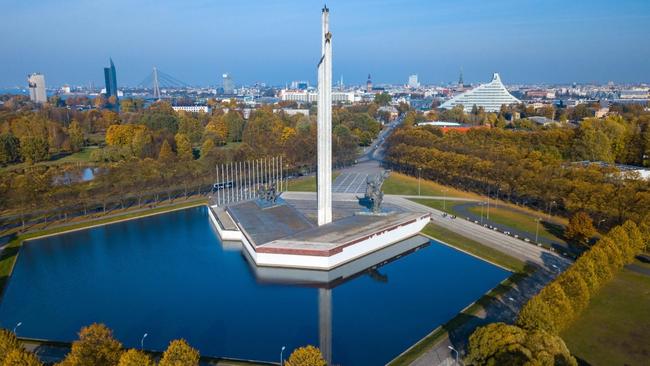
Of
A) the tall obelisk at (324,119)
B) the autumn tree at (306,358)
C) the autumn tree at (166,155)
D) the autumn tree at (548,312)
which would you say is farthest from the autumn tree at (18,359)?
the autumn tree at (166,155)

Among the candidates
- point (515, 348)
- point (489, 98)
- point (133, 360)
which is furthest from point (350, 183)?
point (489, 98)

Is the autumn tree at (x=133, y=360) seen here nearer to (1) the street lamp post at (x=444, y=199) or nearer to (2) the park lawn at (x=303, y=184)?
(1) the street lamp post at (x=444, y=199)

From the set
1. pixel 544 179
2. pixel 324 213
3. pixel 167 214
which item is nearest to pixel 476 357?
pixel 324 213

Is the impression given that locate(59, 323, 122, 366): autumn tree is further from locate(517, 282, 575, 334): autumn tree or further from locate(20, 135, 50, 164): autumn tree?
locate(20, 135, 50, 164): autumn tree

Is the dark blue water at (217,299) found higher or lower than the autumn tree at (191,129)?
lower

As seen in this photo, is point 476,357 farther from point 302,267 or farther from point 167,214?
point 167,214

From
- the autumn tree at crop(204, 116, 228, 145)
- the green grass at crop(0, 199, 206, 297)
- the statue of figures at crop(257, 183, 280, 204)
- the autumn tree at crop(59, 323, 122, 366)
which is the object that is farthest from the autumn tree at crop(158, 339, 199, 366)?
the autumn tree at crop(204, 116, 228, 145)

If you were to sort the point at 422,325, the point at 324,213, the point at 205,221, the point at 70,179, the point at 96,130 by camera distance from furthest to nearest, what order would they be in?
the point at 96,130 → the point at 70,179 → the point at 205,221 → the point at 324,213 → the point at 422,325
